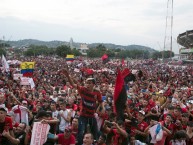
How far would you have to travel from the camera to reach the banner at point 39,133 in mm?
5348

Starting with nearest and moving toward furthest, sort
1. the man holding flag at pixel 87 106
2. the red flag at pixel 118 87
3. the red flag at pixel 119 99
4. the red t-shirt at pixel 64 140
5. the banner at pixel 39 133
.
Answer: the banner at pixel 39 133
the red t-shirt at pixel 64 140
the man holding flag at pixel 87 106
the red flag at pixel 119 99
the red flag at pixel 118 87

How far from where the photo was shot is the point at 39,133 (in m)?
5.36

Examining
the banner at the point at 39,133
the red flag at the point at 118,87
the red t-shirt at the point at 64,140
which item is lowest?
the red t-shirt at the point at 64,140

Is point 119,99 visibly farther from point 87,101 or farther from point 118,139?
point 118,139

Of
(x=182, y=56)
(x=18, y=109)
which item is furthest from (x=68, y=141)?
(x=182, y=56)

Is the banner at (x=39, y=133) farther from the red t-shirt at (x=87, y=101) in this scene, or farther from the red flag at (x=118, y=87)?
the red flag at (x=118, y=87)

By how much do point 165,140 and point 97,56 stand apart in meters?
104

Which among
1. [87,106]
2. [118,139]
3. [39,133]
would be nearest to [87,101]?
[87,106]

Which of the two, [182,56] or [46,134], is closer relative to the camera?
[46,134]

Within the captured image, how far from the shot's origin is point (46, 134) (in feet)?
17.8

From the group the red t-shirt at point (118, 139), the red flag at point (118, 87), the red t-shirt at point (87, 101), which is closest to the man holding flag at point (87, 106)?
the red t-shirt at point (87, 101)

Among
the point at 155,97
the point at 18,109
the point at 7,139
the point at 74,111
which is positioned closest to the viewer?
the point at 7,139

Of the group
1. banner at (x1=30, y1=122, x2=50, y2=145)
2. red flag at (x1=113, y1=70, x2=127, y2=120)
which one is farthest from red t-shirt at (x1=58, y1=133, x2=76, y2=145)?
red flag at (x1=113, y1=70, x2=127, y2=120)

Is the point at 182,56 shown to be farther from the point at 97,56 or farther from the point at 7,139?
the point at 7,139
